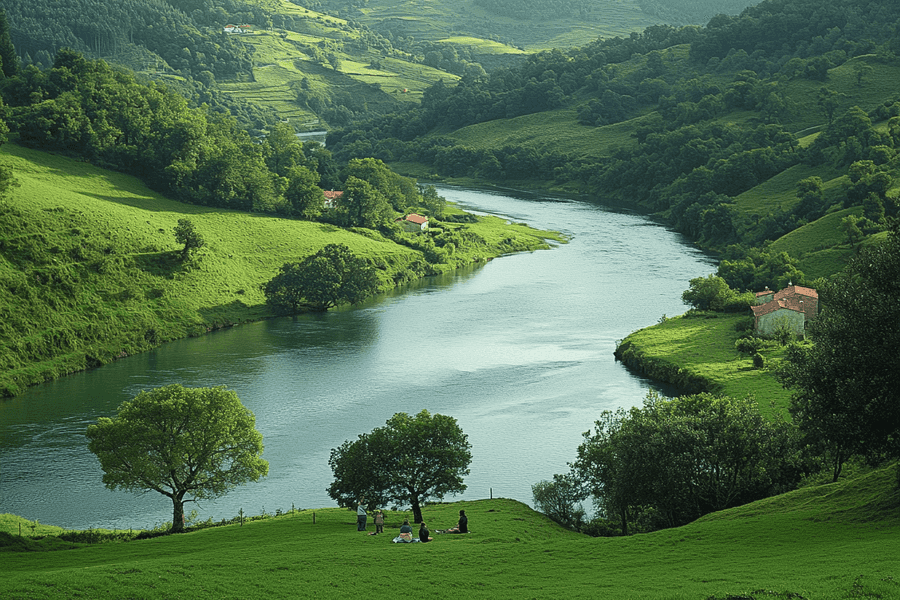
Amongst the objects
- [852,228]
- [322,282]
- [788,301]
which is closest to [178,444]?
[322,282]

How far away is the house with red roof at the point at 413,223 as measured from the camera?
136875 millimetres

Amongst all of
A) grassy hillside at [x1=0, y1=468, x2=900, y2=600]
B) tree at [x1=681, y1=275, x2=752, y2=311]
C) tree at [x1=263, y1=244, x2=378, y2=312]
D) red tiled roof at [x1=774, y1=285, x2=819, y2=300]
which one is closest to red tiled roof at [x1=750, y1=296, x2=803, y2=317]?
red tiled roof at [x1=774, y1=285, x2=819, y2=300]

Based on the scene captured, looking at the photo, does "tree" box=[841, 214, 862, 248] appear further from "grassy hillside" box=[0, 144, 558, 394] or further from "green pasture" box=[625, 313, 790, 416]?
"grassy hillside" box=[0, 144, 558, 394]

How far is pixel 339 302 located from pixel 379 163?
5176cm

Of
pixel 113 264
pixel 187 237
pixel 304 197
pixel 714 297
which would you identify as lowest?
pixel 714 297

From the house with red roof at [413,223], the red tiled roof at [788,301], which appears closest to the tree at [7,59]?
the house with red roof at [413,223]

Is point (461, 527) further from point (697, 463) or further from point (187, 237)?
point (187, 237)

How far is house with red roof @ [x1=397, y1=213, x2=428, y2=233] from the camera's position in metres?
137

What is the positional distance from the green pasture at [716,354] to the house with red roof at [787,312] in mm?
2578

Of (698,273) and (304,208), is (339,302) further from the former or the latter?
(698,273)

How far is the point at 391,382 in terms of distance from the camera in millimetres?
77250

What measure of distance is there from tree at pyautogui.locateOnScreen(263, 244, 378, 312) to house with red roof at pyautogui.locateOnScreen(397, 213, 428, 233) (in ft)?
103

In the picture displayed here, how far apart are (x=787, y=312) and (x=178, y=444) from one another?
56250 millimetres

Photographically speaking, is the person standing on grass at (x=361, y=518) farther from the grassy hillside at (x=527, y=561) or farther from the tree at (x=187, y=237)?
the tree at (x=187, y=237)
